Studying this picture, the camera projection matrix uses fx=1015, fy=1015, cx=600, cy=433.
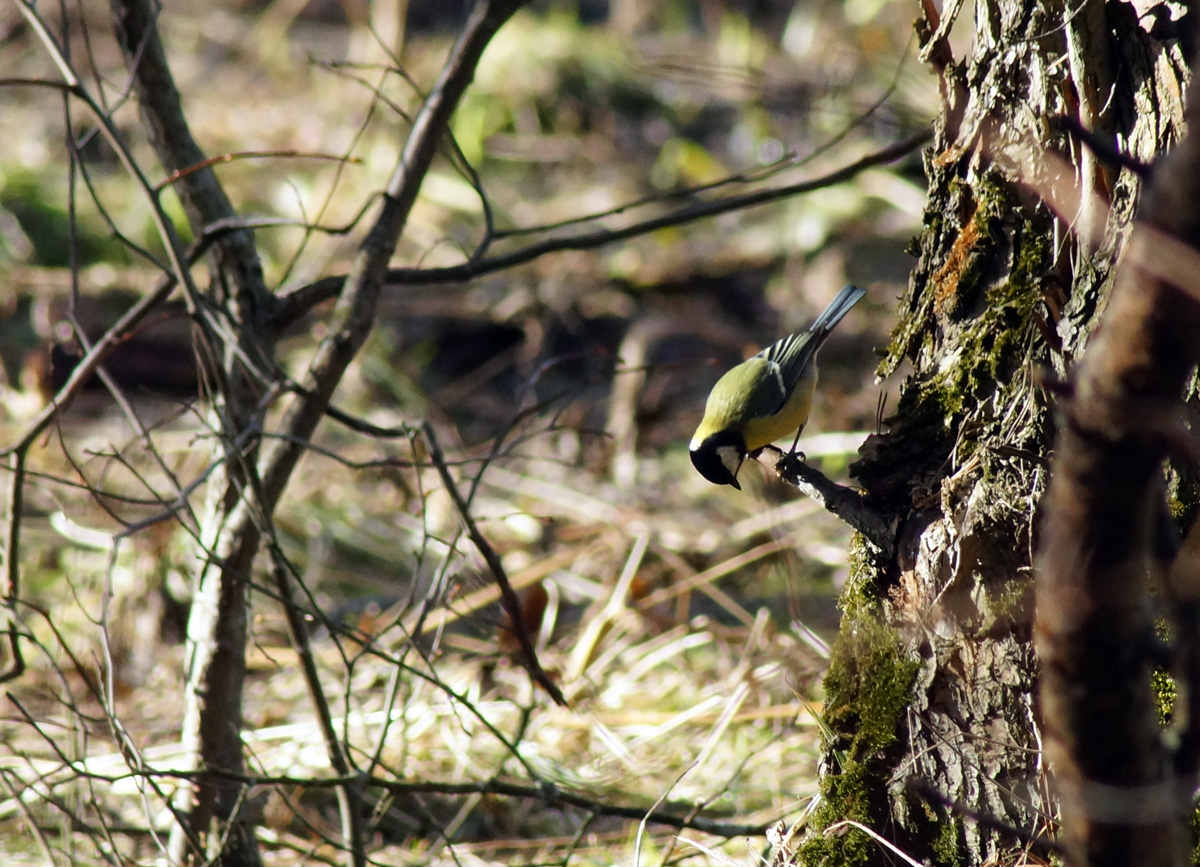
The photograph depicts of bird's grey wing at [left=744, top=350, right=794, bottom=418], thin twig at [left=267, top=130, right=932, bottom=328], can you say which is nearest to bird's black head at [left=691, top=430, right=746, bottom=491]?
bird's grey wing at [left=744, top=350, right=794, bottom=418]

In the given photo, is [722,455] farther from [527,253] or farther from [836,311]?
[527,253]

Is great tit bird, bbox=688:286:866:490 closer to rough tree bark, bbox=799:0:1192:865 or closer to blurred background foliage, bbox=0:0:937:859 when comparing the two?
blurred background foliage, bbox=0:0:937:859

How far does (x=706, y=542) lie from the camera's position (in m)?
4.93

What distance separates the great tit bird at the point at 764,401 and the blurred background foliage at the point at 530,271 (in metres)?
0.56

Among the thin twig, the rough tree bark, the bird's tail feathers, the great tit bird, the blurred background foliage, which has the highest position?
the blurred background foliage

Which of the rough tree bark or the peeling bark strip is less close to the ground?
the rough tree bark

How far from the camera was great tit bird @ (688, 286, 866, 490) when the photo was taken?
3547 mm

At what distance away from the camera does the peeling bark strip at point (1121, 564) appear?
876mm

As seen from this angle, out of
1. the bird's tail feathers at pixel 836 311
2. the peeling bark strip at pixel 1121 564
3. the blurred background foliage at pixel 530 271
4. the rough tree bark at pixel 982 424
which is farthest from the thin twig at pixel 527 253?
the peeling bark strip at pixel 1121 564

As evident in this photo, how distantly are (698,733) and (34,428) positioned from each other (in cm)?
235

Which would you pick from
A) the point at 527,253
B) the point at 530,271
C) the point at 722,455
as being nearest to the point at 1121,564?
the point at 527,253

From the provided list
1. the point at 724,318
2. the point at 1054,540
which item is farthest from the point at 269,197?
the point at 1054,540

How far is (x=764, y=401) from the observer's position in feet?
11.7

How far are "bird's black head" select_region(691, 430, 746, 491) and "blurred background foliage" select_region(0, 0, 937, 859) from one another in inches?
21.9
